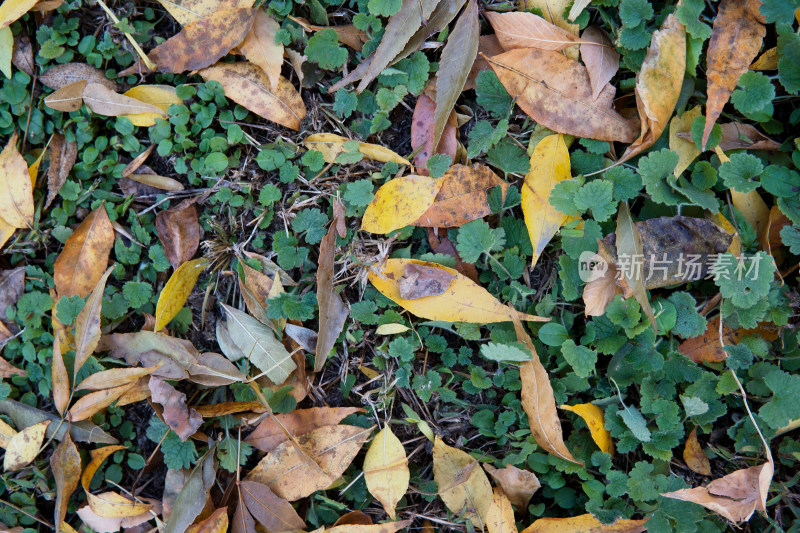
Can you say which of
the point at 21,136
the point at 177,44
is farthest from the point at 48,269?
the point at 177,44

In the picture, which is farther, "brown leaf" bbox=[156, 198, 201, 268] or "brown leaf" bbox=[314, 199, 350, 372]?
"brown leaf" bbox=[156, 198, 201, 268]

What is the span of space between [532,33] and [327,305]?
48.1 inches

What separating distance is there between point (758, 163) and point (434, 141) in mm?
1071

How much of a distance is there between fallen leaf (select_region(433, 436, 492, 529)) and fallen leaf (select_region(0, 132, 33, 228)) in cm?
189

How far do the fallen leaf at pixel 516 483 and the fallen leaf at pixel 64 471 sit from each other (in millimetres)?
1561

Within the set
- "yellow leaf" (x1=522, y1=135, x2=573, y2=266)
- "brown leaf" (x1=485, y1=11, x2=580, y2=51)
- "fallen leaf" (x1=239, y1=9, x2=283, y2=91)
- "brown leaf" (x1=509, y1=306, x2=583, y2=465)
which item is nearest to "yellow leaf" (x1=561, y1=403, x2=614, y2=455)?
"brown leaf" (x1=509, y1=306, x2=583, y2=465)

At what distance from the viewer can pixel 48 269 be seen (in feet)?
7.66

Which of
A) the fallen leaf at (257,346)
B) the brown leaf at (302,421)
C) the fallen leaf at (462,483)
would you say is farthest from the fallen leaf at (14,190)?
the fallen leaf at (462,483)

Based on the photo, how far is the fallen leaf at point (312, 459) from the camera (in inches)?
80.6

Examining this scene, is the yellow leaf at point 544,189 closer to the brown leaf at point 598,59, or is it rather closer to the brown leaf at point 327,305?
the brown leaf at point 598,59

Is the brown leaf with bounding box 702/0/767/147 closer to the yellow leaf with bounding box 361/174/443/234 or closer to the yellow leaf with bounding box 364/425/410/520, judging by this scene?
the yellow leaf with bounding box 361/174/443/234

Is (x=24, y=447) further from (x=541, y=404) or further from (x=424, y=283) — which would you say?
(x=541, y=404)

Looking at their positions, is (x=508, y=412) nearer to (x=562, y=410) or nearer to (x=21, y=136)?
(x=562, y=410)

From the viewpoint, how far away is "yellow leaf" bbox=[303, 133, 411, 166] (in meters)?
2.08
